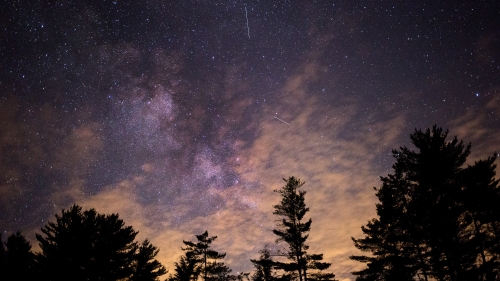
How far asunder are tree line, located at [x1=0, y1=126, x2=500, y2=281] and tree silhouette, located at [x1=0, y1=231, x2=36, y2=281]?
9 centimetres

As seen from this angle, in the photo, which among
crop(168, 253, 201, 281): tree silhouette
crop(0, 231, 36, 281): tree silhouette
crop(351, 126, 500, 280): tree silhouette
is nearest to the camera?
crop(351, 126, 500, 280): tree silhouette

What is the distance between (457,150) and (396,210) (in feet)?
27.5

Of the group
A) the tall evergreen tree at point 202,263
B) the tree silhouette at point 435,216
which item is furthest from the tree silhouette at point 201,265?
the tree silhouette at point 435,216

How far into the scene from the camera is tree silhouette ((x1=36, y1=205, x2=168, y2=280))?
20141 millimetres

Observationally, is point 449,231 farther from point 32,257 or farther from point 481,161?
point 32,257

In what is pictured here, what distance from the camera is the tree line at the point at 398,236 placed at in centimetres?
1827

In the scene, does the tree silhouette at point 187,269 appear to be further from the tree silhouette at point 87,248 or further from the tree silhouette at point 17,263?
the tree silhouette at point 17,263

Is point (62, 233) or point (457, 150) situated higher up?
point (457, 150)

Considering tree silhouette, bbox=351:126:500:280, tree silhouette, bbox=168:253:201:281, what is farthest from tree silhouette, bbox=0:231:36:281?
tree silhouette, bbox=351:126:500:280

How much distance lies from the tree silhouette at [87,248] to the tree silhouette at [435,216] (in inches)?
932

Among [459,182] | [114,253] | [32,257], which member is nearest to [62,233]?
[32,257]

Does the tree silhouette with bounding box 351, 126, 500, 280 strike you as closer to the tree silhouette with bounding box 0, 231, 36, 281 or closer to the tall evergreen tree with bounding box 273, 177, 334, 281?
the tall evergreen tree with bounding box 273, 177, 334, 281

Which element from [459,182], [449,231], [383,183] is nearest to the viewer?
[449,231]

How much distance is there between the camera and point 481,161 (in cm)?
2381
